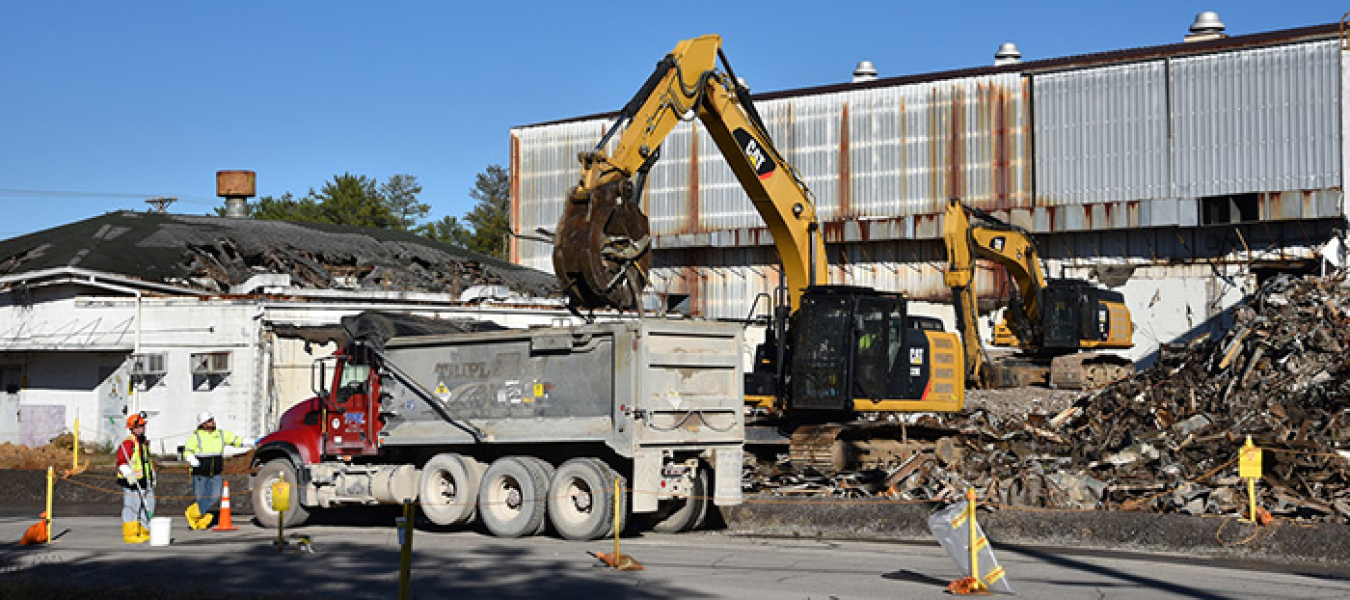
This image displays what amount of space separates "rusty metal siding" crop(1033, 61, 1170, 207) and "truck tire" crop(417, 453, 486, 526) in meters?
31.6

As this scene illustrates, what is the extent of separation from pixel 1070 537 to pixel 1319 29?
121 ft

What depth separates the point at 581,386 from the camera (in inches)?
687

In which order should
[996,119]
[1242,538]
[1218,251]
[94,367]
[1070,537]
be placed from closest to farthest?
[1242,538] < [1070,537] < [94,367] < [1218,251] < [996,119]

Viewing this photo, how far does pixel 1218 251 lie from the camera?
43.9 metres

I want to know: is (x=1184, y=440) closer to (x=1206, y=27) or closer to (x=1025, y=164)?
(x=1025, y=164)

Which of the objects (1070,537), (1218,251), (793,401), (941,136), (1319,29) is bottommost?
(1070,537)

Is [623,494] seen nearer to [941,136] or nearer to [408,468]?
[408,468]

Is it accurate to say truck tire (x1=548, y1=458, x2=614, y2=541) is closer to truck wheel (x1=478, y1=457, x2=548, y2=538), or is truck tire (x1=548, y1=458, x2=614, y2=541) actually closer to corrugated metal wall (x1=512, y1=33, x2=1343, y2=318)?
truck wheel (x1=478, y1=457, x2=548, y2=538)

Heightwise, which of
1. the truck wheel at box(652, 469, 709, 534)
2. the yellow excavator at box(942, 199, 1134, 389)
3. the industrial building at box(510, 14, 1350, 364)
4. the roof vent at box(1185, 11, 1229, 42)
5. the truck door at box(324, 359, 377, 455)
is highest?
the roof vent at box(1185, 11, 1229, 42)

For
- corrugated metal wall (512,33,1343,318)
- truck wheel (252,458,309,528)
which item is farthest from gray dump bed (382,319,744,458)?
corrugated metal wall (512,33,1343,318)

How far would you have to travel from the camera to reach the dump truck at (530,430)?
17.1 m

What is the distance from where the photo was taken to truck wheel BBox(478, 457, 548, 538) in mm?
17484

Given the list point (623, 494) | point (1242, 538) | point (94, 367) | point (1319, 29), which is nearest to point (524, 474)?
point (623, 494)

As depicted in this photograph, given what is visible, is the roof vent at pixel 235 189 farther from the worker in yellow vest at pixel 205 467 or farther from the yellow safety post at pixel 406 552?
the yellow safety post at pixel 406 552
